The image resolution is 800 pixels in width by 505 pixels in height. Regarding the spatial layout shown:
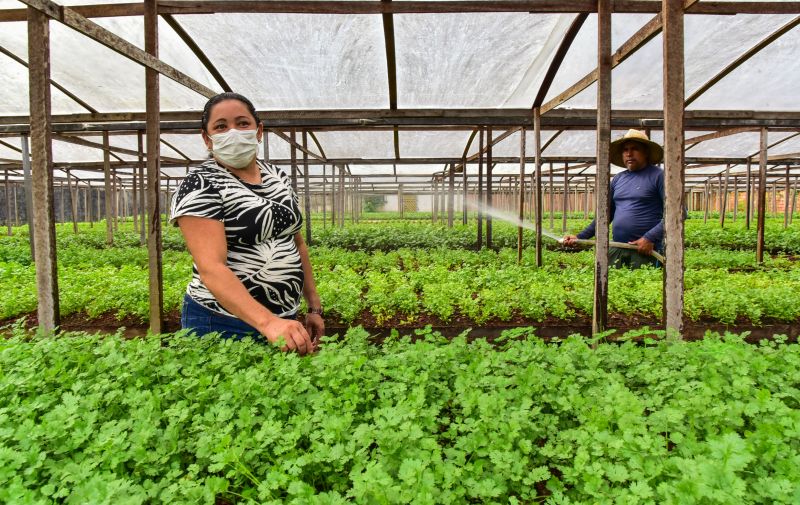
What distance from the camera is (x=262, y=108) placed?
7.20 metres

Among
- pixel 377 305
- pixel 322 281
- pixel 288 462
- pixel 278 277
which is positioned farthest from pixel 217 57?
pixel 288 462

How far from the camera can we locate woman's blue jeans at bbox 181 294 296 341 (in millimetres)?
2609

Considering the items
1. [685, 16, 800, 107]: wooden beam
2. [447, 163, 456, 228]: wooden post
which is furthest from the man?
[447, 163, 456, 228]: wooden post

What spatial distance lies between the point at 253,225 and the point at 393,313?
7.72 ft

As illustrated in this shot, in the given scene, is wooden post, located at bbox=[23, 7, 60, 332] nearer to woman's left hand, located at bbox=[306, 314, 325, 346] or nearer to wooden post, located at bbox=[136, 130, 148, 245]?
woman's left hand, located at bbox=[306, 314, 325, 346]

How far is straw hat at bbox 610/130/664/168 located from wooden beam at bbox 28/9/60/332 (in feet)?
19.0

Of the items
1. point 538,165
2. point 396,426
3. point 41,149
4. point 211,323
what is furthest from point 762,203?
point 41,149

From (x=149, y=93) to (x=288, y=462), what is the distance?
3290mm

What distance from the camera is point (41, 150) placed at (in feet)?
8.71

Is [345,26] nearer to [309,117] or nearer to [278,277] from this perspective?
[309,117]

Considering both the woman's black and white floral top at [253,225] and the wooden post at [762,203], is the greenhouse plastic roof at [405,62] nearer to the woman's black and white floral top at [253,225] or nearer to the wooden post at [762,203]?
the wooden post at [762,203]

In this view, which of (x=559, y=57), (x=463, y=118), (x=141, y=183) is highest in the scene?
(x=559, y=57)

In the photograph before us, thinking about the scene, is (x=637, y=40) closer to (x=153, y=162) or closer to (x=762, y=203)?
(x=153, y=162)

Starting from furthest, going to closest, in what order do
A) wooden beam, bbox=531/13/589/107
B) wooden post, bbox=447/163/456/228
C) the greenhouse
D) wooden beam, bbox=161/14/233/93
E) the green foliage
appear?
wooden post, bbox=447/163/456/228, wooden beam, bbox=161/14/233/93, wooden beam, bbox=531/13/589/107, the greenhouse, the green foliage
